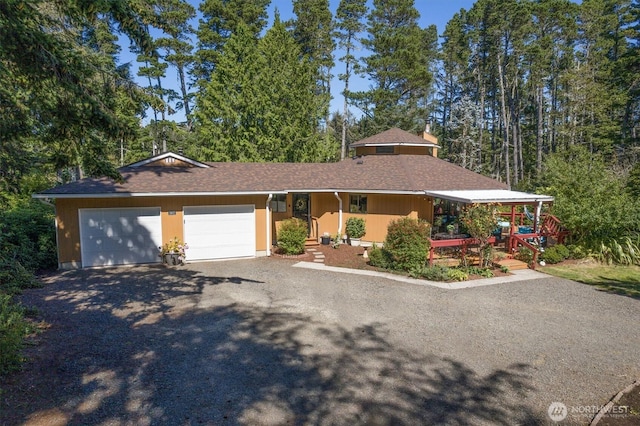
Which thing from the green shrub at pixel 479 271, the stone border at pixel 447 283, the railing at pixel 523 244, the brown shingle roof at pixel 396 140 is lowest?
the stone border at pixel 447 283

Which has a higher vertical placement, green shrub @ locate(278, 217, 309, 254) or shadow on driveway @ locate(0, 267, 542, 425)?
green shrub @ locate(278, 217, 309, 254)

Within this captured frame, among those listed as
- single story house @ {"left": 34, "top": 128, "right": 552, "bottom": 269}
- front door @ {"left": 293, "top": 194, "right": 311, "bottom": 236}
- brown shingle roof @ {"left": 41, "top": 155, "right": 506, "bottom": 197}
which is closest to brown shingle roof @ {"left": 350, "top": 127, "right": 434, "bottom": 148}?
brown shingle roof @ {"left": 41, "top": 155, "right": 506, "bottom": 197}

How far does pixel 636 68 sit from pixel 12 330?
45935 millimetres

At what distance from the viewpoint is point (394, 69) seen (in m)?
34.2

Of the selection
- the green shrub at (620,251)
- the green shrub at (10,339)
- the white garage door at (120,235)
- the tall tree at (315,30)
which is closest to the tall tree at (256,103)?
the tall tree at (315,30)

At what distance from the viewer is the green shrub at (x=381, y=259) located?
1337 centimetres

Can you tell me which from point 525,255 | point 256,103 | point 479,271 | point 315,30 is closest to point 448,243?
point 479,271

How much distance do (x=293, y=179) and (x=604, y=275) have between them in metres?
12.9

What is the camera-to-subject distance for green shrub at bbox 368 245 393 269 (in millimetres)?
13367

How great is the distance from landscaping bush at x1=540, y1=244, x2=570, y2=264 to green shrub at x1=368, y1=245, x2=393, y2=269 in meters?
6.34

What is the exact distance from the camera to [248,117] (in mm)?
24297

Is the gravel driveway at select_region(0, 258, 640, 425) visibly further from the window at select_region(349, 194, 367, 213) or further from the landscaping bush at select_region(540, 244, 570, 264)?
the window at select_region(349, 194, 367, 213)

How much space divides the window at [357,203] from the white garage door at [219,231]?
203 inches

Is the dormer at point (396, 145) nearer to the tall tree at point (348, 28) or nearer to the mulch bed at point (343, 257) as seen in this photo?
the mulch bed at point (343, 257)
